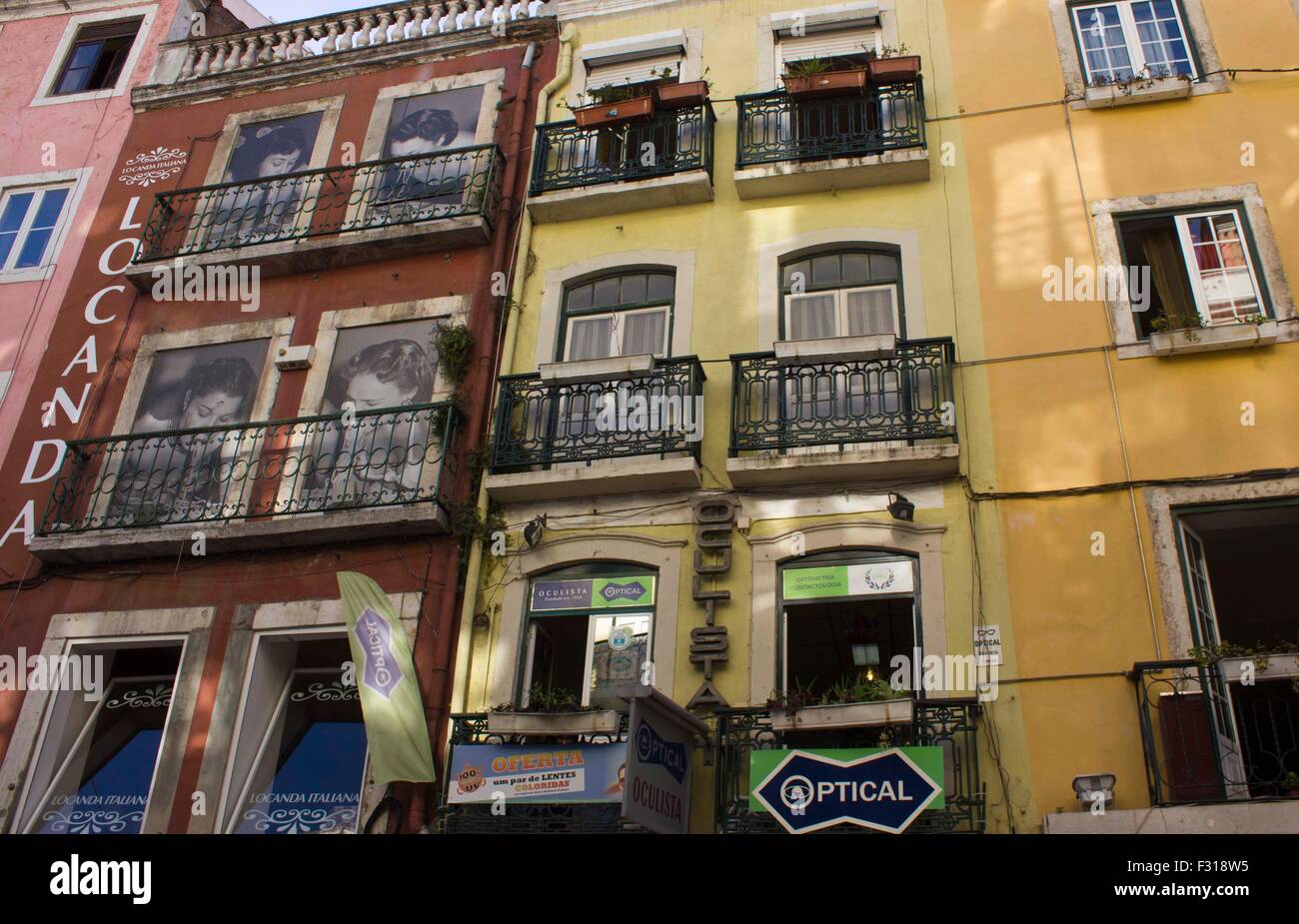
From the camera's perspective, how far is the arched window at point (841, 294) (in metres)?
11.5

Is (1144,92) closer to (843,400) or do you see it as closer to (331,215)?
(843,400)

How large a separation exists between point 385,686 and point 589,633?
5.74 ft

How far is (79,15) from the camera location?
16.8 meters

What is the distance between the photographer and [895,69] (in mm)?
12273

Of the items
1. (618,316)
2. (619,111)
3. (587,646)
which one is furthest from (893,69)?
(587,646)

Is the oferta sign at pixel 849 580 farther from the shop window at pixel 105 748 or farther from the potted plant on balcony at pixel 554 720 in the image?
the shop window at pixel 105 748

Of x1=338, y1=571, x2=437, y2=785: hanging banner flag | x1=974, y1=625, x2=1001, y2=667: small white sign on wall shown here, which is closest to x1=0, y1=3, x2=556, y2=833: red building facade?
x1=338, y1=571, x2=437, y2=785: hanging banner flag

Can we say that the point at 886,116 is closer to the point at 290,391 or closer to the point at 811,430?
the point at 811,430

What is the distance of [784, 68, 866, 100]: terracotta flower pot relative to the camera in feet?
40.4

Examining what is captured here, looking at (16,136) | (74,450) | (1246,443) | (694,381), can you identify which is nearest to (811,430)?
(694,381)

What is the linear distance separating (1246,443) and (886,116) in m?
4.88

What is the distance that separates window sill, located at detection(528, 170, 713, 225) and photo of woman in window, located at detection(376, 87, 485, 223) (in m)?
0.99

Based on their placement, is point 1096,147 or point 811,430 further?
point 1096,147

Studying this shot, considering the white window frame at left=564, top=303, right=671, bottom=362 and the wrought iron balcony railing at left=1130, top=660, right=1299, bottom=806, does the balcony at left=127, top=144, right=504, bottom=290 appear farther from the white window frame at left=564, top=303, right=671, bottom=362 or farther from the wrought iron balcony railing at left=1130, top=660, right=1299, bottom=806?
the wrought iron balcony railing at left=1130, top=660, right=1299, bottom=806
